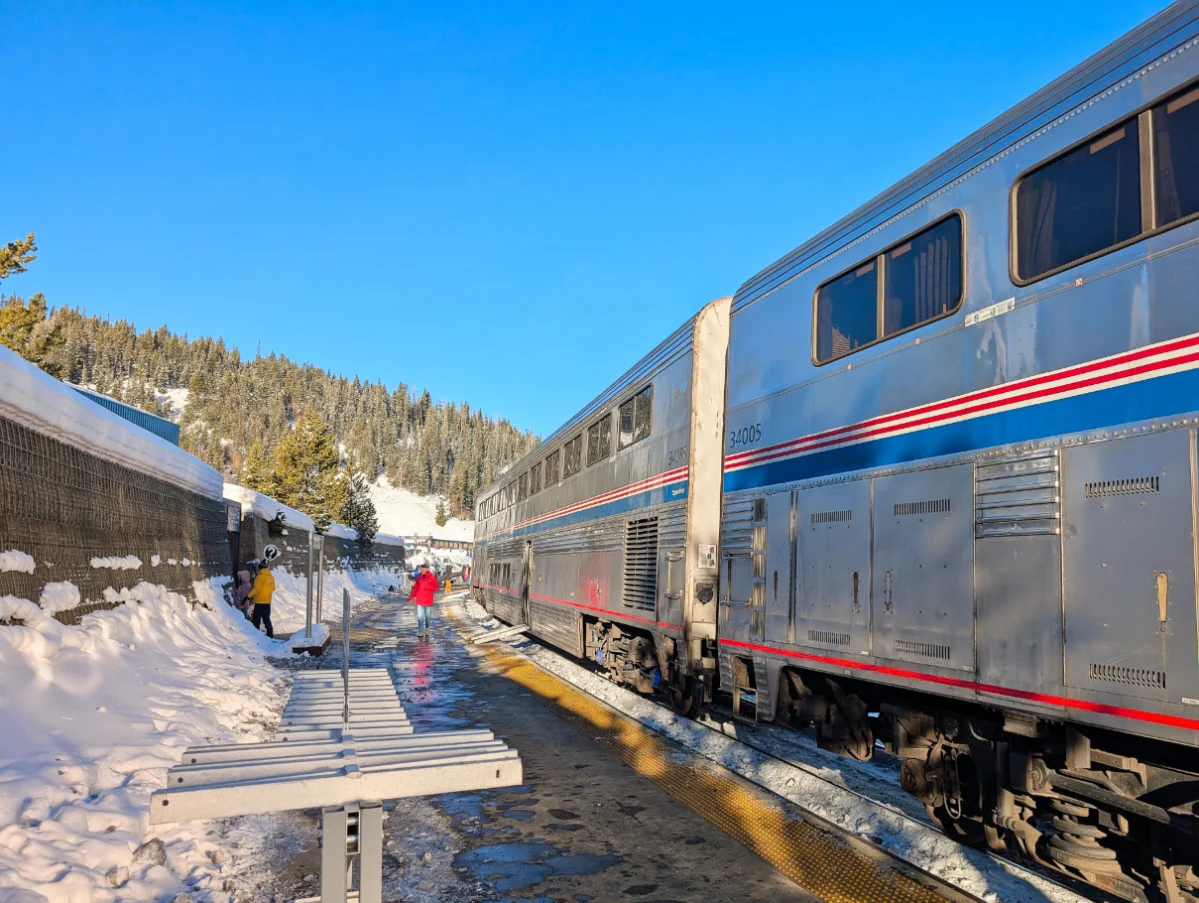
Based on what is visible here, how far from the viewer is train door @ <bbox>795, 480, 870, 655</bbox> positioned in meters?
5.77

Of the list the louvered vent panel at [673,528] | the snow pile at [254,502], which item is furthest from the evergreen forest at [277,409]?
the louvered vent panel at [673,528]

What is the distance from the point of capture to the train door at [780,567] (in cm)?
669

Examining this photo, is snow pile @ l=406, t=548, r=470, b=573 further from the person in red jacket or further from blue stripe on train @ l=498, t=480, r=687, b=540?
blue stripe on train @ l=498, t=480, r=687, b=540

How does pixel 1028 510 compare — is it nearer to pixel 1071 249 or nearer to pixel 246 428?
pixel 1071 249

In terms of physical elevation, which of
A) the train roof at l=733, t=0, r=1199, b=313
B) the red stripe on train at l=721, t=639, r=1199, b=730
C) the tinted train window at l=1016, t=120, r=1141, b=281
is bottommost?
the red stripe on train at l=721, t=639, r=1199, b=730

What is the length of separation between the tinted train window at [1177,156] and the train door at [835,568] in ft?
8.17

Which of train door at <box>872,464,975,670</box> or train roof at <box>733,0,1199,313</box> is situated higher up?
train roof at <box>733,0,1199,313</box>

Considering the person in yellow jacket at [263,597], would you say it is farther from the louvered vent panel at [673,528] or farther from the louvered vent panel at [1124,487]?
the louvered vent panel at [1124,487]

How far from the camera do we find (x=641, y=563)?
10195 millimetres

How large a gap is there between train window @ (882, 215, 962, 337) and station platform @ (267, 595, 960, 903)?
3609 mm

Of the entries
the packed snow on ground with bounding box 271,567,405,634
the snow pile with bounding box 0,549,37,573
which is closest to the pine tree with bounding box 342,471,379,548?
the packed snow on ground with bounding box 271,567,405,634

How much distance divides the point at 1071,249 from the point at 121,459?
10.6m

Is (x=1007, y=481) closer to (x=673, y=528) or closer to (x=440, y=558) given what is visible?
(x=673, y=528)

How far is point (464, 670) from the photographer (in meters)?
14.1
